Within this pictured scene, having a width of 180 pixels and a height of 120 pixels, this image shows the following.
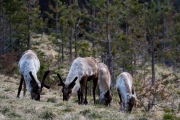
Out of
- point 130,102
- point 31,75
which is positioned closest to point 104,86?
point 130,102

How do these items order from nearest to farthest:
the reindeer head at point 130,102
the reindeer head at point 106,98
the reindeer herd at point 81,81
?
the reindeer head at point 130,102, the reindeer herd at point 81,81, the reindeer head at point 106,98

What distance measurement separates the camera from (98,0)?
1745 centimetres

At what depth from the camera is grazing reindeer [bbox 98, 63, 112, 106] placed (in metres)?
12.1

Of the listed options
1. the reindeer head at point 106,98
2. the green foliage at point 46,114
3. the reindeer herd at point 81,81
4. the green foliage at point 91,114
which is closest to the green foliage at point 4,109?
the green foliage at point 46,114

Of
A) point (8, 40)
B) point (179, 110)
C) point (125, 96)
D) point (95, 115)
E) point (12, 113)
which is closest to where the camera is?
point (12, 113)

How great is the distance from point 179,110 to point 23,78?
A: 647 cm

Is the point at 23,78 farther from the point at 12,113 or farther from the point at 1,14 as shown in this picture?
the point at 1,14

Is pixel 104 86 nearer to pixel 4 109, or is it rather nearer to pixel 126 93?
pixel 126 93

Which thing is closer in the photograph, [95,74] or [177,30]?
[95,74]

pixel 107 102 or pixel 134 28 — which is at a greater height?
pixel 134 28

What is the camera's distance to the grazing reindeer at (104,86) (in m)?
12.1

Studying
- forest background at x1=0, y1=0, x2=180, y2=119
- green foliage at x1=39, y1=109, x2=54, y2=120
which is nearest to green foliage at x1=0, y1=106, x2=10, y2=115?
green foliage at x1=39, y1=109, x2=54, y2=120

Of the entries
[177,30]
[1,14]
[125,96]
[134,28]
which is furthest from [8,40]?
[125,96]

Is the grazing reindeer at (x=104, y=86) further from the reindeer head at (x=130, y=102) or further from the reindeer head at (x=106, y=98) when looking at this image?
the reindeer head at (x=130, y=102)
